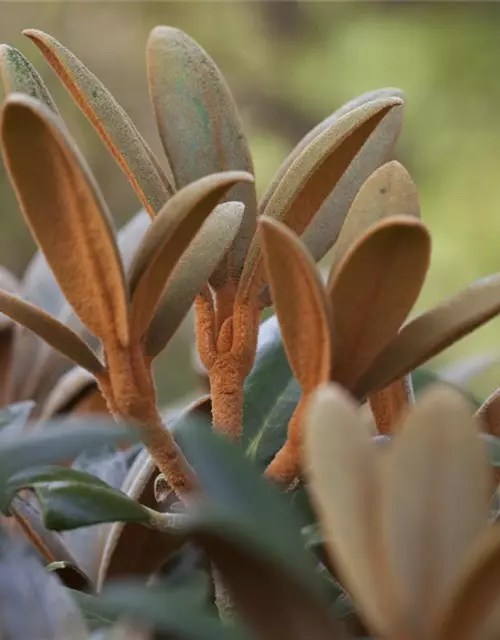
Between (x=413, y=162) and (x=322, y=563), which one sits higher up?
(x=322, y=563)

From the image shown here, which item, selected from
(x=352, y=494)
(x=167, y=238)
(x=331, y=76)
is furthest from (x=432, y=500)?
(x=331, y=76)

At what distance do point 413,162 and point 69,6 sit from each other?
1014 mm

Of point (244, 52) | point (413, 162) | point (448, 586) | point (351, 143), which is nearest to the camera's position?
point (448, 586)

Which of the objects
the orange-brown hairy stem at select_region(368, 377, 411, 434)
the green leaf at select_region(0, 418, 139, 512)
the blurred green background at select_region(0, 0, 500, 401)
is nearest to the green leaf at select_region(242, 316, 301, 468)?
the orange-brown hairy stem at select_region(368, 377, 411, 434)

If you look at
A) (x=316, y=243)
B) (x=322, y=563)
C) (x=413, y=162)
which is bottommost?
(x=413, y=162)

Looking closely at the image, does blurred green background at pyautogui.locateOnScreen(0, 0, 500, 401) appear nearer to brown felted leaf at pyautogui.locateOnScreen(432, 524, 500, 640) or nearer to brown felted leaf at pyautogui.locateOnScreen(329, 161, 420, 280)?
brown felted leaf at pyautogui.locateOnScreen(329, 161, 420, 280)

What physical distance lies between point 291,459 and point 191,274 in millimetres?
75

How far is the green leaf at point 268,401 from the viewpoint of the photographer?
0.42 metres

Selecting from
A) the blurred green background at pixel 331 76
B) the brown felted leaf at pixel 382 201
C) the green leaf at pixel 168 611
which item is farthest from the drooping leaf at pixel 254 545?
the blurred green background at pixel 331 76

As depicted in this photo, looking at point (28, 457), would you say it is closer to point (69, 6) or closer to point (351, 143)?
point (351, 143)

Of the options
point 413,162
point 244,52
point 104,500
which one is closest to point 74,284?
point 104,500

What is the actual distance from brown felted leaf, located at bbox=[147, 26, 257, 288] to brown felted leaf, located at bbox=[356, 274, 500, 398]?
0.10 m

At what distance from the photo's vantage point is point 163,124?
0.40 metres

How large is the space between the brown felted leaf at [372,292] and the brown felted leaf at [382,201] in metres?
0.02
